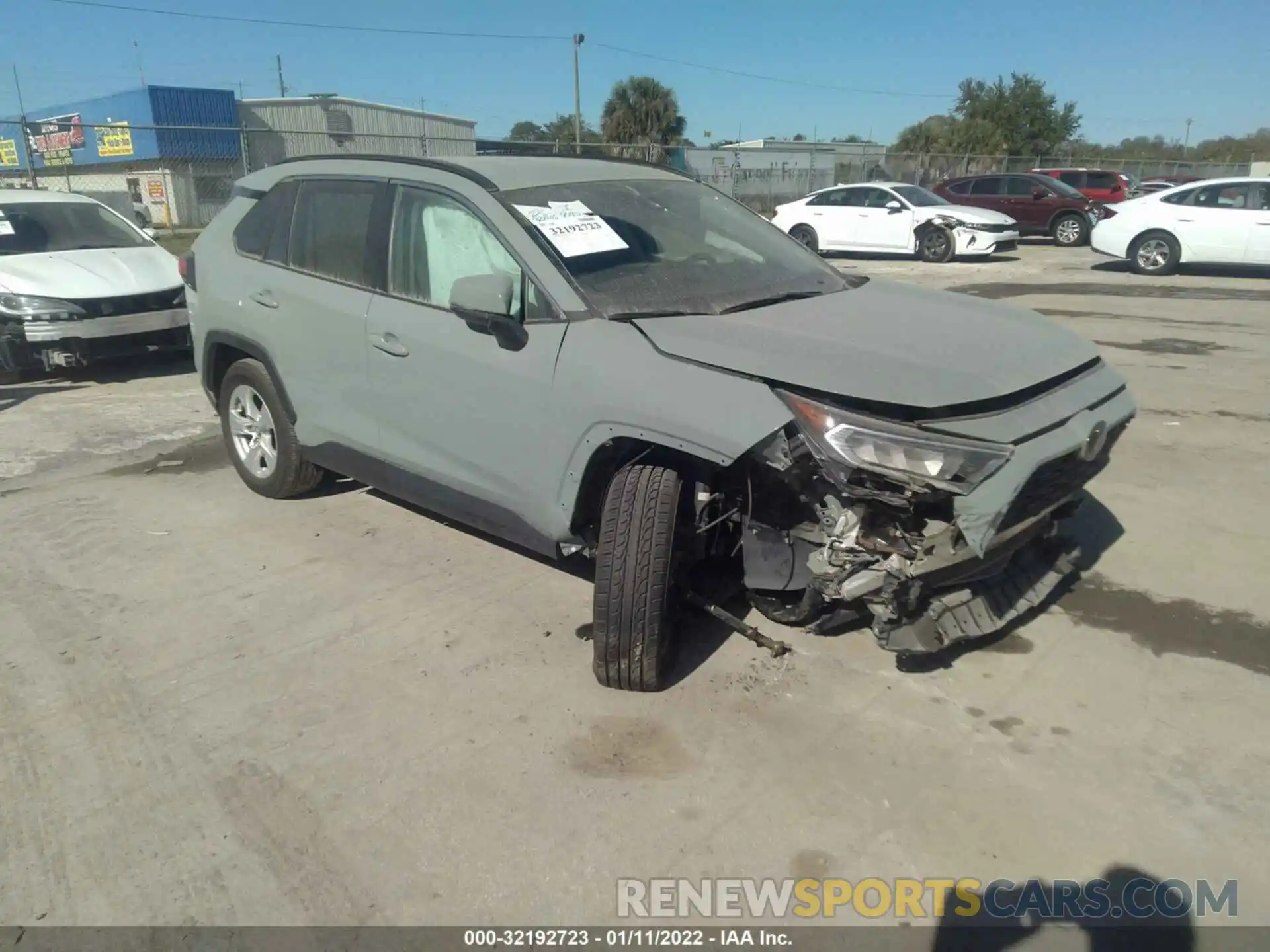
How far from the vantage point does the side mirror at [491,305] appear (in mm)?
3494

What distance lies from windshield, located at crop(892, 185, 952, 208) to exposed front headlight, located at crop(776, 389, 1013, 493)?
16.6 m

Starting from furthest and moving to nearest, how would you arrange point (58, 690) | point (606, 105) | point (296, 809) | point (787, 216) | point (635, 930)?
point (606, 105) < point (787, 216) < point (58, 690) < point (296, 809) < point (635, 930)

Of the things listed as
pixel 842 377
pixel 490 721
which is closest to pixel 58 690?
pixel 490 721

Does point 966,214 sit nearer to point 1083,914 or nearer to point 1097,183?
point 1097,183

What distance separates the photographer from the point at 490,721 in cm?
331

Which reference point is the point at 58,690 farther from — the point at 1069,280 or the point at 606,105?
the point at 606,105

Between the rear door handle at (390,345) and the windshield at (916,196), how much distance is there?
1604 centimetres

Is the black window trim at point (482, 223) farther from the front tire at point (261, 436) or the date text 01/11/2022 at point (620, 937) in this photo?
the date text 01/11/2022 at point (620, 937)

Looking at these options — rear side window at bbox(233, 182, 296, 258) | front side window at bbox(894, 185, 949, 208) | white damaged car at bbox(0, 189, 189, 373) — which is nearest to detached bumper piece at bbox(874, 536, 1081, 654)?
rear side window at bbox(233, 182, 296, 258)

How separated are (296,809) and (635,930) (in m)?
1.14

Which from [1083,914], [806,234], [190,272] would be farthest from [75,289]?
[806,234]

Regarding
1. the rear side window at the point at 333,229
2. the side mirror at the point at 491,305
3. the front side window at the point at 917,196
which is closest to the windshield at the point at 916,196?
the front side window at the point at 917,196
